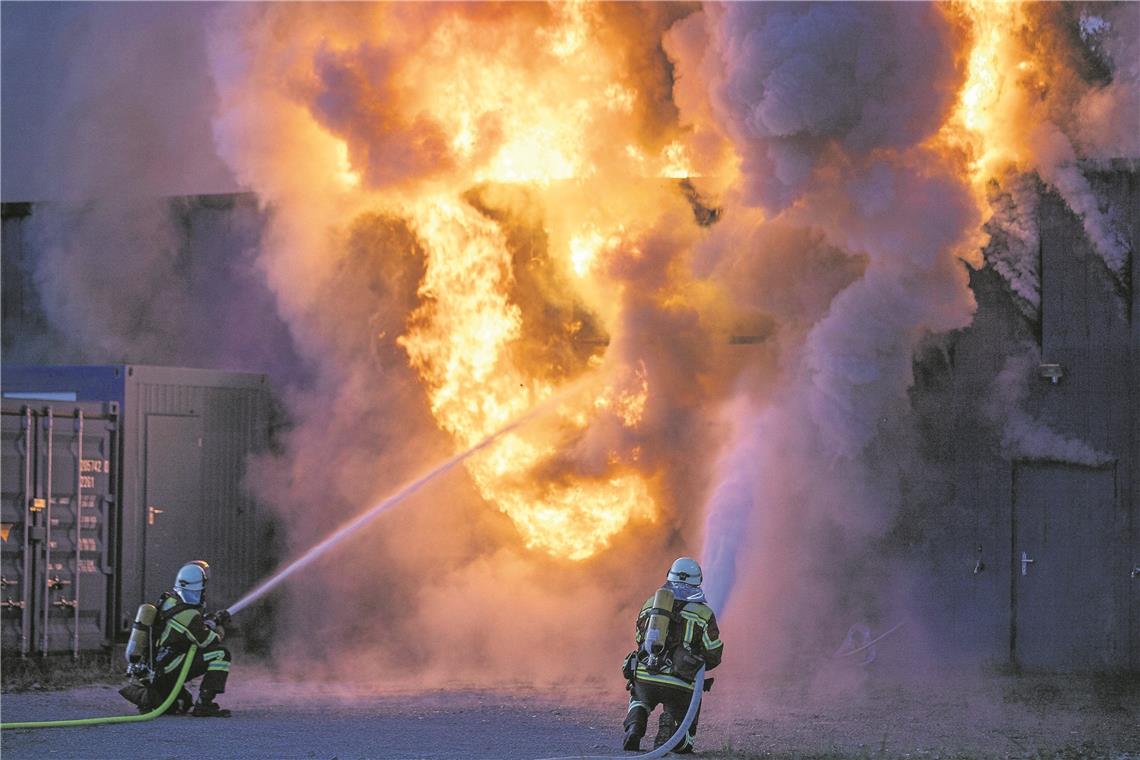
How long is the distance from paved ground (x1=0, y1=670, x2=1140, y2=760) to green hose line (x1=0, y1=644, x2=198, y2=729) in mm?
73

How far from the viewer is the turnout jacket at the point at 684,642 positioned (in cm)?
1111

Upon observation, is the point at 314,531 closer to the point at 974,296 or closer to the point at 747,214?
the point at 747,214

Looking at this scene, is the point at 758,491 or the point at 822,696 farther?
the point at 758,491

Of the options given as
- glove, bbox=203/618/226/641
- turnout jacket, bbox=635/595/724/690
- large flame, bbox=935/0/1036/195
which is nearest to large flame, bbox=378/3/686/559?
large flame, bbox=935/0/1036/195

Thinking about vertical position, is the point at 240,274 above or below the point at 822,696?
above

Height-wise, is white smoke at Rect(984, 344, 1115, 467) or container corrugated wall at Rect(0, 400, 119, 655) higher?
white smoke at Rect(984, 344, 1115, 467)

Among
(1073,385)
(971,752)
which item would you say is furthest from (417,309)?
(971,752)

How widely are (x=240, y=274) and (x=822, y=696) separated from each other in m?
9.69

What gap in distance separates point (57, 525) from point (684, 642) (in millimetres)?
7648

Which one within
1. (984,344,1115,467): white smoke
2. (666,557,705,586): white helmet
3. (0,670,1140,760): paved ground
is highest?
(984,344,1115,467): white smoke

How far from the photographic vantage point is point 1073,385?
17359 millimetres

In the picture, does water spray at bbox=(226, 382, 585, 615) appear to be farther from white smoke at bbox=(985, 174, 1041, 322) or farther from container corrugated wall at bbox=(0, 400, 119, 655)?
white smoke at bbox=(985, 174, 1041, 322)

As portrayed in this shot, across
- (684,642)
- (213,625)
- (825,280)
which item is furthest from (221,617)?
(825,280)

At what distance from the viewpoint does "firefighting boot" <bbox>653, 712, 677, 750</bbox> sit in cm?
1105
